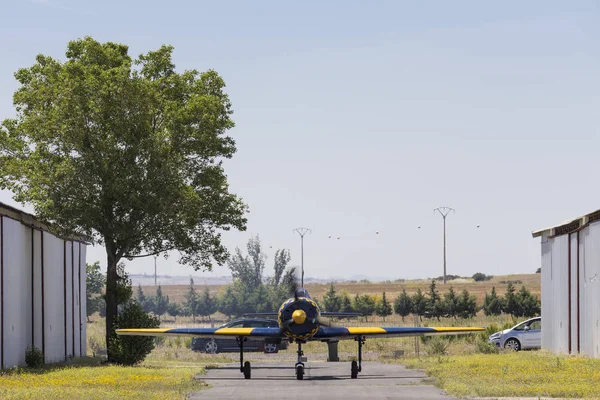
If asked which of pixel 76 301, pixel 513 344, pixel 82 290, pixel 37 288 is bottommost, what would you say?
pixel 513 344

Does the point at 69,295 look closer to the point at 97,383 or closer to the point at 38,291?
the point at 38,291

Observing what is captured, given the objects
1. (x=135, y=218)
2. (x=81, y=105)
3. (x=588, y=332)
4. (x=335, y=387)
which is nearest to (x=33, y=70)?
(x=81, y=105)

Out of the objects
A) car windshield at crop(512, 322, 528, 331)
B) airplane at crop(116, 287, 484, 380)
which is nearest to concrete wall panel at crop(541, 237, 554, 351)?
car windshield at crop(512, 322, 528, 331)

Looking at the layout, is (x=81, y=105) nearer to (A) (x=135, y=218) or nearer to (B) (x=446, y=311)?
(A) (x=135, y=218)

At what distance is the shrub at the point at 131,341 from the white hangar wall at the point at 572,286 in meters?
16.5

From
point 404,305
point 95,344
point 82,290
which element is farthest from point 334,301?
point 82,290

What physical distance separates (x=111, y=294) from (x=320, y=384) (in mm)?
12975

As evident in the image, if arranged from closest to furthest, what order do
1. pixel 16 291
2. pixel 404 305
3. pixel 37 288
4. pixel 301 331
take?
1. pixel 301 331
2. pixel 16 291
3. pixel 37 288
4. pixel 404 305

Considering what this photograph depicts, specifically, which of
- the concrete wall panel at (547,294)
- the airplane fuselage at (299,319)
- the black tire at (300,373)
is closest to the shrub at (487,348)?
the concrete wall panel at (547,294)

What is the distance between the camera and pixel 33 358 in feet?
112

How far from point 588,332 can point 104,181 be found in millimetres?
18657

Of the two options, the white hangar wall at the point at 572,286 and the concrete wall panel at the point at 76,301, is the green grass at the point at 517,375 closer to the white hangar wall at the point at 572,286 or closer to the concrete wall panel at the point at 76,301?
the white hangar wall at the point at 572,286

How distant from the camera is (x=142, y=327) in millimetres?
37625

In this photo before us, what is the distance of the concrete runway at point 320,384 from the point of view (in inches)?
946
